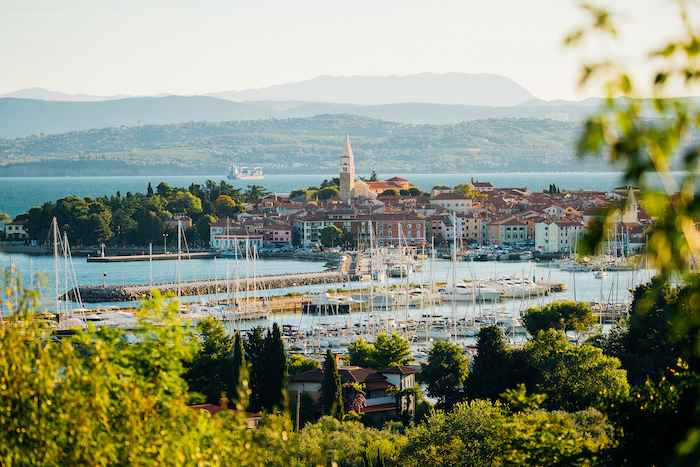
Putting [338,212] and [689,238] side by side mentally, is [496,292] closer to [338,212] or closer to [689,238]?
[338,212]

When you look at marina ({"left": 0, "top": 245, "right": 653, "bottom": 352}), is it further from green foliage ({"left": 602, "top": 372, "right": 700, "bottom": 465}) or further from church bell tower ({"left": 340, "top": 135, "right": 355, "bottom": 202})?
church bell tower ({"left": 340, "top": 135, "right": 355, "bottom": 202})

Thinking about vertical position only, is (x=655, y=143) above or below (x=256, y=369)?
above

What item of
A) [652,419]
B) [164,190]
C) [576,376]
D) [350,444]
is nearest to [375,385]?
[576,376]

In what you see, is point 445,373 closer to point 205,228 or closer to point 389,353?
point 389,353

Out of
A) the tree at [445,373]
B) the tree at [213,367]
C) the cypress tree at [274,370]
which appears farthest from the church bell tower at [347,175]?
the cypress tree at [274,370]

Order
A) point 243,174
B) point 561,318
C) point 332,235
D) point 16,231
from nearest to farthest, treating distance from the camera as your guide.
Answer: point 561,318, point 332,235, point 16,231, point 243,174

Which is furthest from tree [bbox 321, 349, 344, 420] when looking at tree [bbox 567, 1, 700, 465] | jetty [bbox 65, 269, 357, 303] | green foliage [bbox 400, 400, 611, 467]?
jetty [bbox 65, 269, 357, 303]

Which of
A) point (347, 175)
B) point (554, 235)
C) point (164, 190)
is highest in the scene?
point (347, 175)
